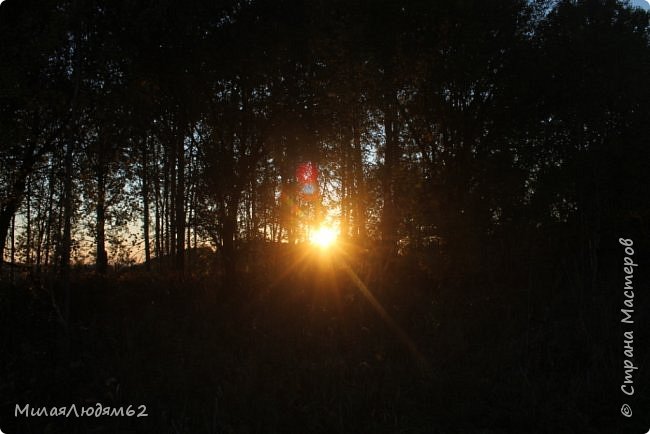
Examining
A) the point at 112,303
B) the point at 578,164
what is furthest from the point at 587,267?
the point at 112,303

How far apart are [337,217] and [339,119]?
12.0 feet

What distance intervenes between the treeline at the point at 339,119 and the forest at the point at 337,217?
0.08 m

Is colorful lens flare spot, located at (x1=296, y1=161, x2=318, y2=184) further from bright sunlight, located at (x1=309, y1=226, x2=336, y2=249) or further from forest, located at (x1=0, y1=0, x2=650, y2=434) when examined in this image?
bright sunlight, located at (x1=309, y1=226, x2=336, y2=249)

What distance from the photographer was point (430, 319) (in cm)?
1102

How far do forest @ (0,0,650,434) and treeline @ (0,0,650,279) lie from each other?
0.08m

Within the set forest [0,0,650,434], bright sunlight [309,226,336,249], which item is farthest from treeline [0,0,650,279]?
bright sunlight [309,226,336,249]

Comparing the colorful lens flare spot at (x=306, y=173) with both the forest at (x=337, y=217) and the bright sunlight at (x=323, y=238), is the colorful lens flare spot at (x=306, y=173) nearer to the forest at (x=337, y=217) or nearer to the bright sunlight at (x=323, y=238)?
the forest at (x=337, y=217)

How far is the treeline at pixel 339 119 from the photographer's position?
1048 cm

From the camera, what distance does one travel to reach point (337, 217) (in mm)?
14375

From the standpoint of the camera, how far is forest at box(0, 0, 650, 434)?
7102 mm

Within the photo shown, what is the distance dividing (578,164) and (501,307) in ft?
31.5

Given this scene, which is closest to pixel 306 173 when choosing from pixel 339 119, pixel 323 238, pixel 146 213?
pixel 339 119

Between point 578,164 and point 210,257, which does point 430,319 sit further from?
point 578,164

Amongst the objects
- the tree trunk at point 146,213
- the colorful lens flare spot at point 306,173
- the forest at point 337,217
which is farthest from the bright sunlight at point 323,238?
the tree trunk at point 146,213
